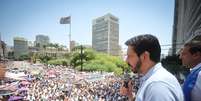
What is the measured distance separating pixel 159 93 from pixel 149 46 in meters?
0.39

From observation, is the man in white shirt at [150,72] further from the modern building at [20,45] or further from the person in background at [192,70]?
the modern building at [20,45]

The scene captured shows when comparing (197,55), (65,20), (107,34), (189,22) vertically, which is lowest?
(197,55)

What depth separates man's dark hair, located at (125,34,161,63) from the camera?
209 cm

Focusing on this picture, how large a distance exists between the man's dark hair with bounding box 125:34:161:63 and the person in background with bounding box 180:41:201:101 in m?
0.52

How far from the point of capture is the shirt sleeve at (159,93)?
1809 mm

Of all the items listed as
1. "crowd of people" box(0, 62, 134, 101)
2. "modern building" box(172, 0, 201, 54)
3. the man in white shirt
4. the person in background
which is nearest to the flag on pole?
"modern building" box(172, 0, 201, 54)

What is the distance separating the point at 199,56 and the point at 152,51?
0.97 meters

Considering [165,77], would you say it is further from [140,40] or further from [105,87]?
[105,87]

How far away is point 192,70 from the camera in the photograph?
270 cm

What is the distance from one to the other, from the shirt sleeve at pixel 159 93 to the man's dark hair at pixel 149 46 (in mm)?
272

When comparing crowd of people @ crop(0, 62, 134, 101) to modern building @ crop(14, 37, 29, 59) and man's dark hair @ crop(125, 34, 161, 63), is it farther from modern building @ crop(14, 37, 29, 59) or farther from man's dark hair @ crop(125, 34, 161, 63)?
modern building @ crop(14, 37, 29, 59)

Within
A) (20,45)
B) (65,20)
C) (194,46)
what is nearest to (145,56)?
(194,46)

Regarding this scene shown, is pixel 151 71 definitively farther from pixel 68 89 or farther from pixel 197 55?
pixel 68 89

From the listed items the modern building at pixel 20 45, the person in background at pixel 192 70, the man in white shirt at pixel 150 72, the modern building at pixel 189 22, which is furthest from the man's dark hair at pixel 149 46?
A: the modern building at pixel 20 45
